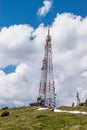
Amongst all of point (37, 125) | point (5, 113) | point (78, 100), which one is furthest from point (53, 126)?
point (78, 100)

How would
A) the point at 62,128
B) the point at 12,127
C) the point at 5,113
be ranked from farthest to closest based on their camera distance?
1. the point at 5,113
2. the point at 12,127
3. the point at 62,128

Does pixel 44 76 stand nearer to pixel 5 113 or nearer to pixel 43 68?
pixel 43 68

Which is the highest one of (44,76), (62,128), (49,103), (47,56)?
(47,56)

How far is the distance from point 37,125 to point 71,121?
7196mm

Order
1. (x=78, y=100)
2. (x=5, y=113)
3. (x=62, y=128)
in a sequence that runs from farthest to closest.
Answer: (x=78, y=100) < (x=5, y=113) < (x=62, y=128)

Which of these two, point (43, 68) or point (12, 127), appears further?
point (43, 68)

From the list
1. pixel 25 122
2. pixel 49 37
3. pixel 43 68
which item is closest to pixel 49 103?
pixel 43 68

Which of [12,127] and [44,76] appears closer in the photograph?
[12,127]

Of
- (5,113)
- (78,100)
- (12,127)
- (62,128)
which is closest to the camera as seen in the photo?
(62,128)

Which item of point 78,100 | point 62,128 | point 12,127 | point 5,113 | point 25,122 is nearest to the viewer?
point 62,128

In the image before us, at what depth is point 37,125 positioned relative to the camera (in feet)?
191

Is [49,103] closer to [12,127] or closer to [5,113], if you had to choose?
[5,113]

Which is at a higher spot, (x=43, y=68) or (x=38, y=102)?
(x=43, y=68)

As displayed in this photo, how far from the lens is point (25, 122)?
62.6 m
